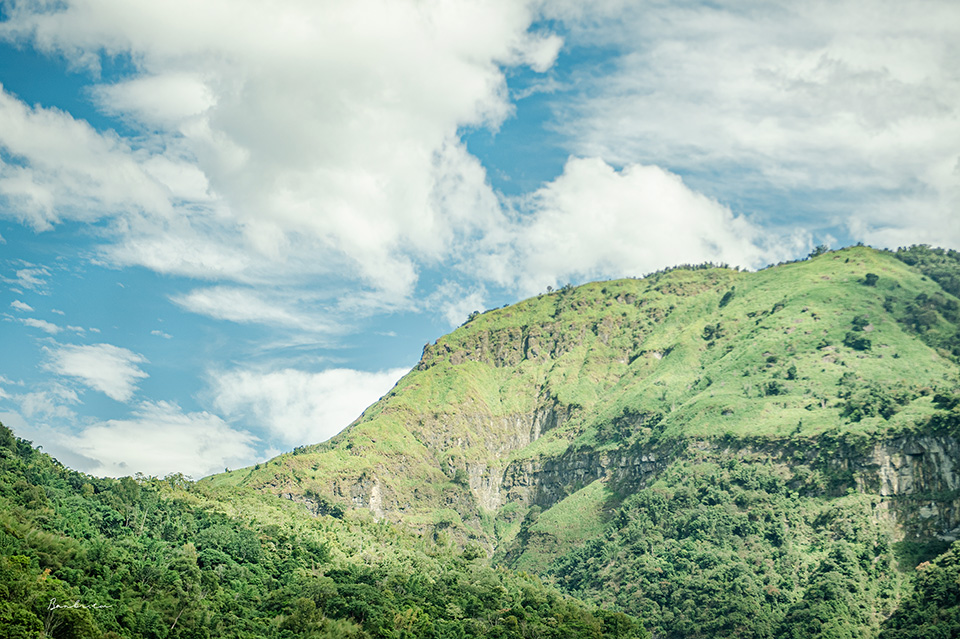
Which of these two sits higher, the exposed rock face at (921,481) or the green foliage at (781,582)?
the exposed rock face at (921,481)

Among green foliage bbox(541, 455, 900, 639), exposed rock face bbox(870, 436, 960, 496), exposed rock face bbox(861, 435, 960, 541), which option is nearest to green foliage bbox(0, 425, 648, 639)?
green foliage bbox(541, 455, 900, 639)

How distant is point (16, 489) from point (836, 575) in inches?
5735

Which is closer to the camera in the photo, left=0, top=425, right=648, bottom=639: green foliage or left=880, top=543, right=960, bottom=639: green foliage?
left=0, top=425, right=648, bottom=639: green foliage

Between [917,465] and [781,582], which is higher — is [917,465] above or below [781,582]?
above

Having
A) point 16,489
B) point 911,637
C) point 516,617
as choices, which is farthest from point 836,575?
point 16,489

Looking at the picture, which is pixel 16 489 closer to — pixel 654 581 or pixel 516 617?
pixel 516 617

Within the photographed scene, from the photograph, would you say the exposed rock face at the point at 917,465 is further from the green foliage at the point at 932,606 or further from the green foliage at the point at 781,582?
the green foliage at the point at 932,606

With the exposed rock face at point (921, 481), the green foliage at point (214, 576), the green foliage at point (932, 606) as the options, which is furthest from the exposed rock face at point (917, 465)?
the green foliage at point (214, 576)

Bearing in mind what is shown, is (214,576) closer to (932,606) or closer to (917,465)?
(932,606)

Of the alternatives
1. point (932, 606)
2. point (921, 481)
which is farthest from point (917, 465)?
point (932, 606)

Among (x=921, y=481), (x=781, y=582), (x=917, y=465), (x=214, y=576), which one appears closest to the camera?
(x=214, y=576)

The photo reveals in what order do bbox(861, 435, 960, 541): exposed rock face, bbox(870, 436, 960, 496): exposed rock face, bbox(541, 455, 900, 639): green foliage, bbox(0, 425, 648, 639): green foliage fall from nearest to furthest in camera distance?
bbox(0, 425, 648, 639): green foliage → bbox(541, 455, 900, 639): green foliage → bbox(861, 435, 960, 541): exposed rock face → bbox(870, 436, 960, 496): exposed rock face

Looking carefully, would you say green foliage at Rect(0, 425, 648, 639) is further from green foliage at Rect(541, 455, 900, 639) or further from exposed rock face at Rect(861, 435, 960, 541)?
exposed rock face at Rect(861, 435, 960, 541)

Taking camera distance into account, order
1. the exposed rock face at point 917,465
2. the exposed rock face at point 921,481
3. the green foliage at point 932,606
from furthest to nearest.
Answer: the exposed rock face at point 917,465
the exposed rock face at point 921,481
the green foliage at point 932,606
